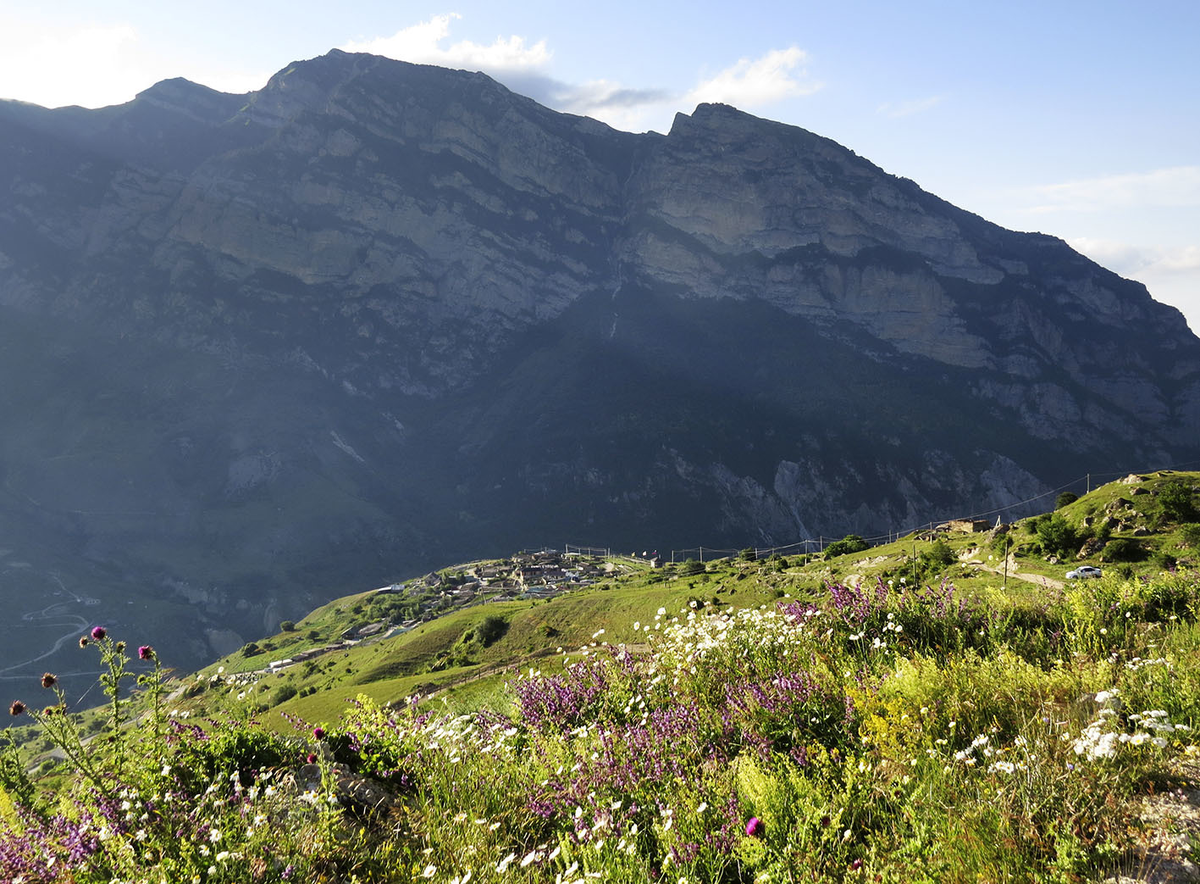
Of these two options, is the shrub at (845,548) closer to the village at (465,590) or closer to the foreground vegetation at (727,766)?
the village at (465,590)

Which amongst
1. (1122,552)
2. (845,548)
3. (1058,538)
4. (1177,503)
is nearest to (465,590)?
(845,548)

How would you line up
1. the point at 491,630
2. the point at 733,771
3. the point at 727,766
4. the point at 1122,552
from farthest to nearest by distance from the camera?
the point at 491,630 < the point at 1122,552 < the point at 727,766 < the point at 733,771

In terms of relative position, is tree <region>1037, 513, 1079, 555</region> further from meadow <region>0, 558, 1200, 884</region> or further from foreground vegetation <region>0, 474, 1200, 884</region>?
meadow <region>0, 558, 1200, 884</region>

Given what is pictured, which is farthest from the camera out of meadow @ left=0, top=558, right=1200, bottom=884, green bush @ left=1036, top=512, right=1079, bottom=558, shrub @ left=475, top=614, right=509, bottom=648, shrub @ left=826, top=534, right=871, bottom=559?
shrub @ left=826, top=534, right=871, bottom=559

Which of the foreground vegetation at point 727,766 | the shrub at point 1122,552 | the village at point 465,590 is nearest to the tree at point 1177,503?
the shrub at point 1122,552

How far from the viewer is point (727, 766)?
6297 mm

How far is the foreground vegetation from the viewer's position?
445 centimetres

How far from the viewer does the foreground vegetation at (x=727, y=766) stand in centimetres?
445

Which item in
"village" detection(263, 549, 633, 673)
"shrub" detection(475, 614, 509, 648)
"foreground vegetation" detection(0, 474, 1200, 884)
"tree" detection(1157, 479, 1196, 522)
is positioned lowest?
"village" detection(263, 549, 633, 673)

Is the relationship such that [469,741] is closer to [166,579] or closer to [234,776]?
[234,776]

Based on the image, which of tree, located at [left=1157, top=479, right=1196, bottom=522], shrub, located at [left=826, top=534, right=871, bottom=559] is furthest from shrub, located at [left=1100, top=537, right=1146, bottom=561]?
shrub, located at [left=826, top=534, right=871, bottom=559]

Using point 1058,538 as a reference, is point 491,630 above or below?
below

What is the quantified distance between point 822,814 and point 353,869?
371cm

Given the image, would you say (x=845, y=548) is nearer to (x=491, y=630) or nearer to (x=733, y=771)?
(x=491, y=630)
